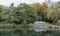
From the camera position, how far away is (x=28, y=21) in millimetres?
26875

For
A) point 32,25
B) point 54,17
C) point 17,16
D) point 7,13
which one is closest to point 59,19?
point 54,17

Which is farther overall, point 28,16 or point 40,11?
point 40,11

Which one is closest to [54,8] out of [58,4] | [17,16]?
[58,4]

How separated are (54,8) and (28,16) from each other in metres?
3.71

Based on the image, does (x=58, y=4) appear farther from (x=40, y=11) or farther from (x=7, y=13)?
(x=7, y=13)

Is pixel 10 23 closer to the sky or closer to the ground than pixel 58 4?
closer to the ground

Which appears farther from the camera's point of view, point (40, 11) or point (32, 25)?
point (40, 11)

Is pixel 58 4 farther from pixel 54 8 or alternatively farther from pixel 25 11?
pixel 25 11

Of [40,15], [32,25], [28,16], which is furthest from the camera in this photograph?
[40,15]

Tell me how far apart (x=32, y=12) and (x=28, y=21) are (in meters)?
1.78

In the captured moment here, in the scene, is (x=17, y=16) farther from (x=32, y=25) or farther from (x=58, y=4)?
(x=58, y=4)

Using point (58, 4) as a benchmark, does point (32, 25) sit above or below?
below

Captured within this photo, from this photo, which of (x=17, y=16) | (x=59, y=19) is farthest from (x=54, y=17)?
(x=17, y=16)

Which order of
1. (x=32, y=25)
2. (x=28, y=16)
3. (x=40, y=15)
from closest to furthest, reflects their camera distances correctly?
(x=32, y=25), (x=28, y=16), (x=40, y=15)
